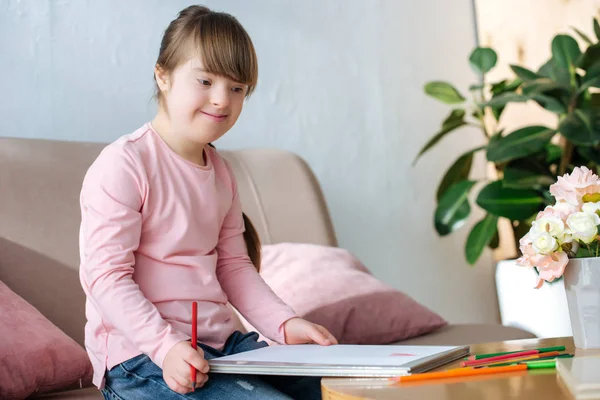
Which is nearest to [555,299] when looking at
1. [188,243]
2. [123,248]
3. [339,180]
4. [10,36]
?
[339,180]

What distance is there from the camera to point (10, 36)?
5.90ft

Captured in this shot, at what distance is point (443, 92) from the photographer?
247 cm

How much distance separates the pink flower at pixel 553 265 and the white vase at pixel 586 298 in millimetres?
20

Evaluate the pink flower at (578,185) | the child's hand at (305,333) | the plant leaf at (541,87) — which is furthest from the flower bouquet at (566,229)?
the plant leaf at (541,87)

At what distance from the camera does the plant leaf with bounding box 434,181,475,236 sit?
2.38 meters

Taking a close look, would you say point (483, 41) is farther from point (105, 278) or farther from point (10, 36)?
point (105, 278)

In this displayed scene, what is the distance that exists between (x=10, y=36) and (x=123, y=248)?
40.1 inches

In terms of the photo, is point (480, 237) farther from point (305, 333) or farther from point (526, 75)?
point (305, 333)

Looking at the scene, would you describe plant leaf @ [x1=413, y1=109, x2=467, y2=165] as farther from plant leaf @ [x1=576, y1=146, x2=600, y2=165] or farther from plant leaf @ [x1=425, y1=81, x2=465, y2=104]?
plant leaf @ [x1=576, y1=146, x2=600, y2=165]

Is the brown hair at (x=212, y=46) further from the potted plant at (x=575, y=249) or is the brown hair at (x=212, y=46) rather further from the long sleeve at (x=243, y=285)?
the potted plant at (x=575, y=249)

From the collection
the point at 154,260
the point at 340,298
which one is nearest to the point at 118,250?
the point at 154,260

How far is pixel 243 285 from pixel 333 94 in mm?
1321

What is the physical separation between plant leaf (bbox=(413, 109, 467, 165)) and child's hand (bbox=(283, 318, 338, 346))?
1.40 m

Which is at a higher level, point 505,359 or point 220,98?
point 220,98
